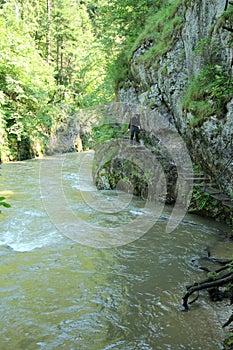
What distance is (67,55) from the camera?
107 feet

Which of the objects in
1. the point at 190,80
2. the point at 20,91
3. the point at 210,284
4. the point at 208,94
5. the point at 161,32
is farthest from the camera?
the point at 20,91

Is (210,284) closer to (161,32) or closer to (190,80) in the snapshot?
(190,80)

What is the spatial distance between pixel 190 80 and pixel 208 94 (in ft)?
5.47

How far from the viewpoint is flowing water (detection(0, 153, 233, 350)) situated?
4469 millimetres

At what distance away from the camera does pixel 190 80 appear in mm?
10688

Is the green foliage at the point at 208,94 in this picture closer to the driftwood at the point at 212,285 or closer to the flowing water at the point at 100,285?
the flowing water at the point at 100,285

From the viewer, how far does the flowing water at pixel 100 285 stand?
447 cm

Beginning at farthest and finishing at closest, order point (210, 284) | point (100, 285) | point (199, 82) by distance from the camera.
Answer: point (199, 82) → point (100, 285) → point (210, 284)

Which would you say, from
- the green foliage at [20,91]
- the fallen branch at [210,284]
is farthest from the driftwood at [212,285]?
the green foliage at [20,91]

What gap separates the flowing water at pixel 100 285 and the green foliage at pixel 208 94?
320 cm

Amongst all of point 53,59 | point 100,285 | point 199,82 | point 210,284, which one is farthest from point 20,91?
point 210,284

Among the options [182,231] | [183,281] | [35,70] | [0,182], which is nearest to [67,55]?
[35,70]

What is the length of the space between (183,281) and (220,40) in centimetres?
672

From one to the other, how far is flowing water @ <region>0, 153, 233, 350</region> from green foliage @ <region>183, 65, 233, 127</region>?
3202 mm
